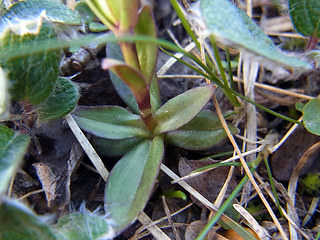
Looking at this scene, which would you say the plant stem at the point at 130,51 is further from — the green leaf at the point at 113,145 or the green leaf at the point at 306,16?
the green leaf at the point at 306,16

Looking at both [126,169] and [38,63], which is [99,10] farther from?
[126,169]

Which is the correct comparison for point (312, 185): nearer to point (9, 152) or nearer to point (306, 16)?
point (306, 16)

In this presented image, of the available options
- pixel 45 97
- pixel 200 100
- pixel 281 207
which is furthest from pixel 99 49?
pixel 281 207

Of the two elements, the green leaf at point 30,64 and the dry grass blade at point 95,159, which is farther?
the dry grass blade at point 95,159

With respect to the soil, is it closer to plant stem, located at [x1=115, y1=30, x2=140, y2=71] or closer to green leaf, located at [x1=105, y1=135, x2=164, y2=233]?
green leaf, located at [x1=105, y1=135, x2=164, y2=233]

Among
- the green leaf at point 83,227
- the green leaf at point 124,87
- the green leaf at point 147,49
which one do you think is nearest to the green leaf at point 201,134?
the green leaf at point 124,87

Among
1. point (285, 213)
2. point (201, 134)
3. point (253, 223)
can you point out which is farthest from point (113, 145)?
point (285, 213)
